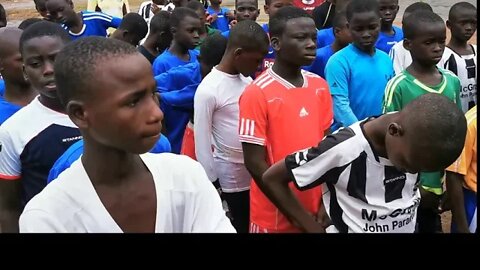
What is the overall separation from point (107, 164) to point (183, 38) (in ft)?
10.6

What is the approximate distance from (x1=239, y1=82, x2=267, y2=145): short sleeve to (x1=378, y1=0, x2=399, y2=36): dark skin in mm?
2481

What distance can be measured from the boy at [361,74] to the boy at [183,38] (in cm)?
128

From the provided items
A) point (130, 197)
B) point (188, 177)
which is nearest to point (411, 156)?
point (188, 177)

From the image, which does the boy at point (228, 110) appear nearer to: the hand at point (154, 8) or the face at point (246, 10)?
the face at point (246, 10)

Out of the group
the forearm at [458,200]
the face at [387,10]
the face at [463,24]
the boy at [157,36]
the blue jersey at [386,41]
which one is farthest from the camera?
the boy at [157,36]

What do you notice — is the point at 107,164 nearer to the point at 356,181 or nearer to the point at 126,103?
the point at 126,103

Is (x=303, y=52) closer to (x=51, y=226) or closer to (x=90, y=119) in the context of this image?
(x=90, y=119)

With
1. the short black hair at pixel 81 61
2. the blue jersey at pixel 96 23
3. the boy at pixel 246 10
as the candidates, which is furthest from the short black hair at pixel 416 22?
the blue jersey at pixel 96 23

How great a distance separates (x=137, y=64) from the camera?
4.37 ft

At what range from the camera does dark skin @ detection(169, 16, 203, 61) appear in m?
4.49

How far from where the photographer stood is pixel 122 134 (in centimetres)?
132

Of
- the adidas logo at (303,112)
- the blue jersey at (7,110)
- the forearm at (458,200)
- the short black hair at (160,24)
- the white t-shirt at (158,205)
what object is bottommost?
the forearm at (458,200)

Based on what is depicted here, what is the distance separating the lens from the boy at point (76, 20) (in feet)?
17.2

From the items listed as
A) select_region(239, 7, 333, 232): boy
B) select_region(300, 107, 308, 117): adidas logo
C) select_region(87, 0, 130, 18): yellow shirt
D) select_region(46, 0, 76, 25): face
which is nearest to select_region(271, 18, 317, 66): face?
select_region(239, 7, 333, 232): boy
